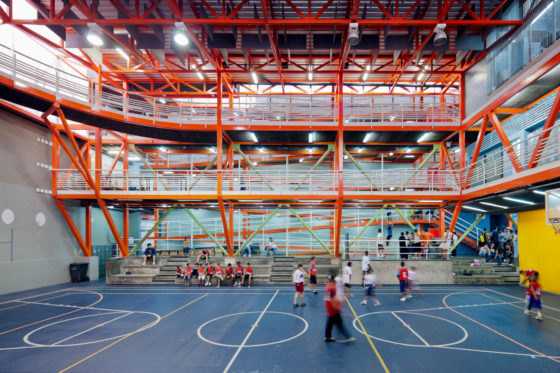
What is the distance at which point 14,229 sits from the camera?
17406mm

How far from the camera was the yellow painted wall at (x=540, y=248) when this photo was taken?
1600cm

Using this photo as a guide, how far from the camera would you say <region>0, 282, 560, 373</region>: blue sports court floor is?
7.63 metres

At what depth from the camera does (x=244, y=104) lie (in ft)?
76.5

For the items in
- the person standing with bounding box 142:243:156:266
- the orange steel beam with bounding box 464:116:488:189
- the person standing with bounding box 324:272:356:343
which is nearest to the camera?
the person standing with bounding box 324:272:356:343

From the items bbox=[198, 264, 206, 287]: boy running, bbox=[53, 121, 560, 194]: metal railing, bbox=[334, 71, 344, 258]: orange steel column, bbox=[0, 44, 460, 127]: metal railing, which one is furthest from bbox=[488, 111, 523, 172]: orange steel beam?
bbox=[198, 264, 206, 287]: boy running

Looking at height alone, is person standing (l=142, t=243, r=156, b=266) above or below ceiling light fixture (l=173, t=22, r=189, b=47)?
below

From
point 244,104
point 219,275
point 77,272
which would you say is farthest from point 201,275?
point 244,104

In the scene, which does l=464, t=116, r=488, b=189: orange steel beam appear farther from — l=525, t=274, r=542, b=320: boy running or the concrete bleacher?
the concrete bleacher

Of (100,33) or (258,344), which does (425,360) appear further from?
(100,33)

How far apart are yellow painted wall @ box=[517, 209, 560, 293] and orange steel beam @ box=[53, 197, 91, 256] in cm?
2882

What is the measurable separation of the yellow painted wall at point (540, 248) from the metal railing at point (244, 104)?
24.1 feet

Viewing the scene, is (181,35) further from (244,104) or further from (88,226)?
(88,226)

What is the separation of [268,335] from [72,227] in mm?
17903

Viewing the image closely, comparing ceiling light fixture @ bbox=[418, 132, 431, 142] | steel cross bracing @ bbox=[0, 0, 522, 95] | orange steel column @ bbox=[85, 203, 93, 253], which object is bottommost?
orange steel column @ bbox=[85, 203, 93, 253]
